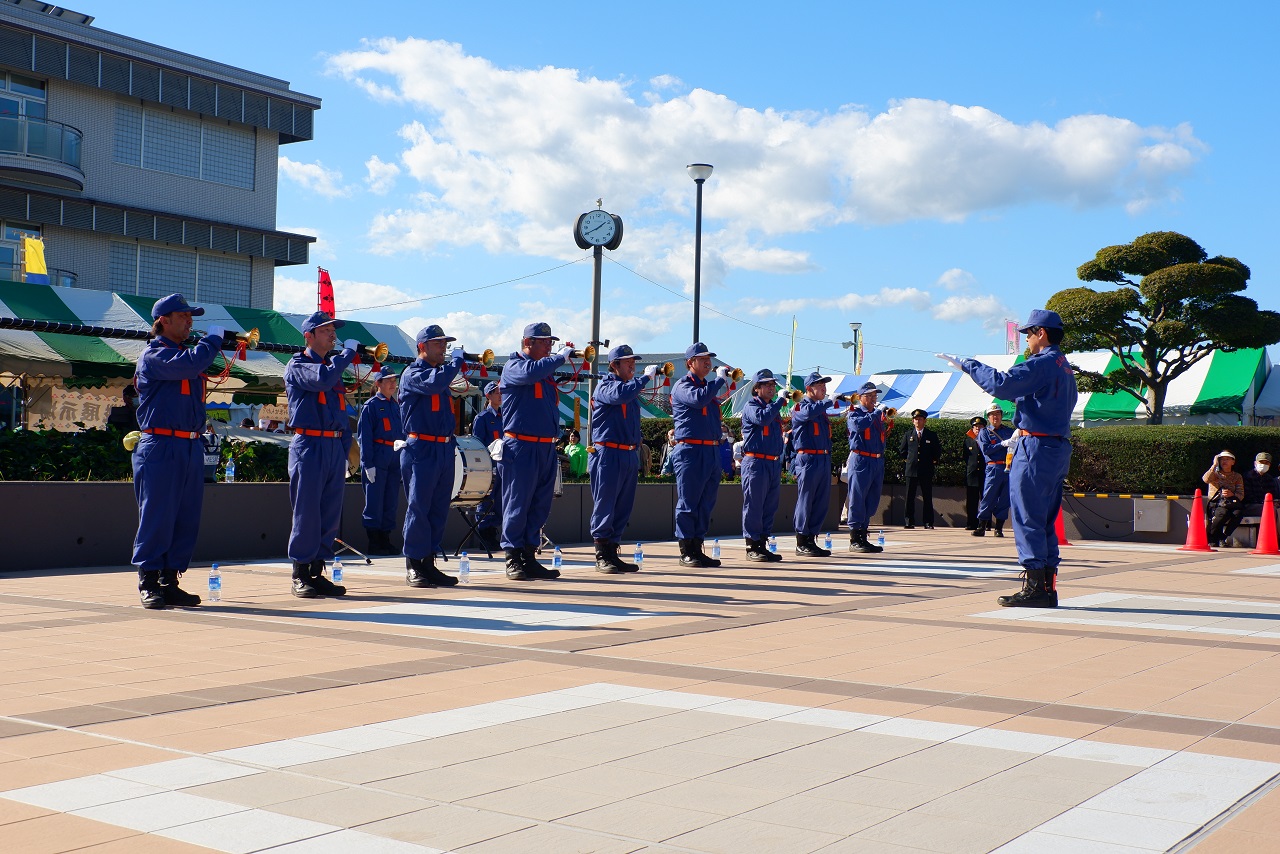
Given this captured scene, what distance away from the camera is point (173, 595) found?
30.8 ft

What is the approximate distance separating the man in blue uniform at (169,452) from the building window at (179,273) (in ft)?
82.7

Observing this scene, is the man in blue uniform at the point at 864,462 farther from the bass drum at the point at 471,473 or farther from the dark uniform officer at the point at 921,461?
the dark uniform officer at the point at 921,461

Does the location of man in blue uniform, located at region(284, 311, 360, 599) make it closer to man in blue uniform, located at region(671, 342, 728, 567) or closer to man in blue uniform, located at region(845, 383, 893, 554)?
man in blue uniform, located at region(671, 342, 728, 567)

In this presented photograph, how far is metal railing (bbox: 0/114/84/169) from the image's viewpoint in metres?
29.5

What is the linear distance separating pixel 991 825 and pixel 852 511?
12582mm

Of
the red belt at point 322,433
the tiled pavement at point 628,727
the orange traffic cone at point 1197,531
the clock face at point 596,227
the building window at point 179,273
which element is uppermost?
the building window at point 179,273

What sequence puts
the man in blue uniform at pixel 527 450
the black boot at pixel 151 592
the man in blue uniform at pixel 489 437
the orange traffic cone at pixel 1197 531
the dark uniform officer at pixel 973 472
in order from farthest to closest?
the dark uniform officer at pixel 973 472, the orange traffic cone at pixel 1197 531, the man in blue uniform at pixel 489 437, the man in blue uniform at pixel 527 450, the black boot at pixel 151 592

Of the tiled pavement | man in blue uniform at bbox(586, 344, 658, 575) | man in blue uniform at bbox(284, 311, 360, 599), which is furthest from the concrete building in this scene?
the tiled pavement

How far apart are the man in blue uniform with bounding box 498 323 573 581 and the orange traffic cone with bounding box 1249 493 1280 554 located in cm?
1163

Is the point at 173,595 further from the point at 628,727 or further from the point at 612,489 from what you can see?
the point at 628,727

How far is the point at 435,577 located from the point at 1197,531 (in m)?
12.7

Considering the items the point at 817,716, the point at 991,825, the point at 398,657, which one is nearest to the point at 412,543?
the point at 398,657

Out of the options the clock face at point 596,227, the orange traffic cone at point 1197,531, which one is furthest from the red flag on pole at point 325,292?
the orange traffic cone at point 1197,531

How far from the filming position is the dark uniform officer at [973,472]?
72.8 feet
